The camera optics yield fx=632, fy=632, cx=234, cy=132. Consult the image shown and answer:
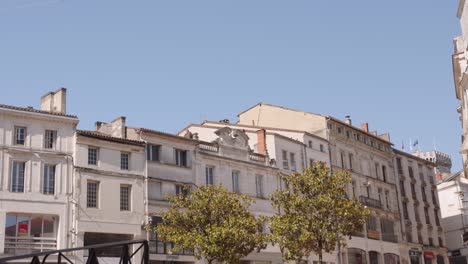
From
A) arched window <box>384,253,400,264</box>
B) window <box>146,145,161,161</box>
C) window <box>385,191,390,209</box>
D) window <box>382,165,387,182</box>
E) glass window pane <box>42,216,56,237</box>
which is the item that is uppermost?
window <box>382,165,387,182</box>

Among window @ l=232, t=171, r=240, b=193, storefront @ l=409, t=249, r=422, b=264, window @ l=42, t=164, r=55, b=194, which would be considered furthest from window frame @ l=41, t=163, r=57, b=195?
storefront @ l=409, t=249, r=422, b=264

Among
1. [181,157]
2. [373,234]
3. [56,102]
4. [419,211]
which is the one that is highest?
[56,102]

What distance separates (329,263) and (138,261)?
1970 centimetres

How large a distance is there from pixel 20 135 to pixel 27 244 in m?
6.59

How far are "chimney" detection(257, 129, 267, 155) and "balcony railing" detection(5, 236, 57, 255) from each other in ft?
65.0

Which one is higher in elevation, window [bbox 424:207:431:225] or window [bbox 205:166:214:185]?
window [bbox 205:166:214:185]

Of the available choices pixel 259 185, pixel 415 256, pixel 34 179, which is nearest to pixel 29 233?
pixel 34 179

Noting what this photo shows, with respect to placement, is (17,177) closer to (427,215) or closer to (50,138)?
(50,138)

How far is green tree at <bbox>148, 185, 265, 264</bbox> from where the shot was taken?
119ft

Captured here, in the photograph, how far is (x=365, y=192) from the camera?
206 ft

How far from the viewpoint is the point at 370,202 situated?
6194 centimetres

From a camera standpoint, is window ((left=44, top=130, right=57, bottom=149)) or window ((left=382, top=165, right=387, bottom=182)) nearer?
window ((left=44, top=130, right=57, bottom=149))

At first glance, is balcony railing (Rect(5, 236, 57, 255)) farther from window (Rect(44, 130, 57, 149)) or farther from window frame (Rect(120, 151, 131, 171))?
window frame (Rect(120, 151, 131, 171))

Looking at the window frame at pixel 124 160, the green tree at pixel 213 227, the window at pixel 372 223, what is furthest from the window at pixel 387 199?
the window frame at pixel 124 160
